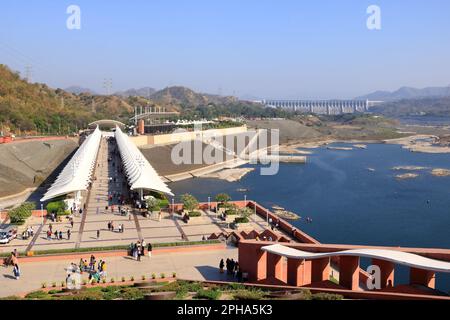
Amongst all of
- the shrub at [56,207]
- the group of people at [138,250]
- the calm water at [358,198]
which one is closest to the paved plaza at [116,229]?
the shrub at [56,207]

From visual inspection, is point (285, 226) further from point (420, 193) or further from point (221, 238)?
point (420, 193)

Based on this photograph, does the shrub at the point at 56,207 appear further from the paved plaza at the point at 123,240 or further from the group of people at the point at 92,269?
the group of people at the point at 92,269

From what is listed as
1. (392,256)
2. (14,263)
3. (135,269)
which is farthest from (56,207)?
(392,256)

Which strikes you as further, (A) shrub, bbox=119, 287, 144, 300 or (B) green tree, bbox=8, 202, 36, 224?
(B) green tree, bbox=8, 202, 36, 224

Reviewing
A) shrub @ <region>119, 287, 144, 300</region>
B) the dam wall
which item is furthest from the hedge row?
the dam wall

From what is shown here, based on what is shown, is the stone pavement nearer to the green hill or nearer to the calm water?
the calm water

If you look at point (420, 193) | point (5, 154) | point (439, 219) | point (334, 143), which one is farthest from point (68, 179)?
point (334, 143)

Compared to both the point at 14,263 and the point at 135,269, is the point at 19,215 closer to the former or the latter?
the point at 14,263
